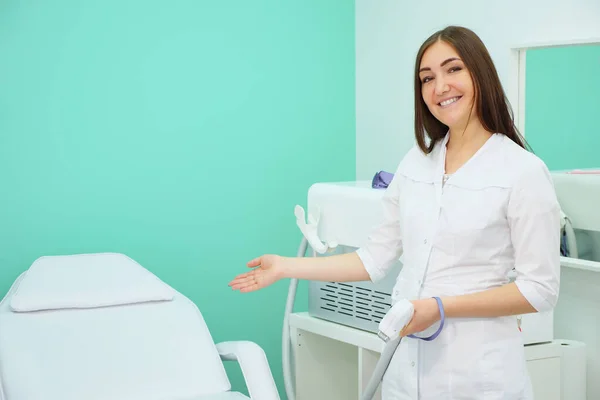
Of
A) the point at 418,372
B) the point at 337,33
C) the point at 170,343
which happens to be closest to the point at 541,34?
the point at 337,33

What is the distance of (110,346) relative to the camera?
6.13 ft

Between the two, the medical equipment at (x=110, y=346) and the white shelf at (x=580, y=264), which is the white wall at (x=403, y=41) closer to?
the white shelf at (x=580, y=264)

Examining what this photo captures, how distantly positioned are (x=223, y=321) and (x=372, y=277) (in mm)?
1272

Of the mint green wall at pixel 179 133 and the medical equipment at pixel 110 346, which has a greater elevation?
the mint green wall at pixel 179 133

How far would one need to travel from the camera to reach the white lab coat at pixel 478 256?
1.41 m

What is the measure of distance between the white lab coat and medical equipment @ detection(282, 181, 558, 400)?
584mm

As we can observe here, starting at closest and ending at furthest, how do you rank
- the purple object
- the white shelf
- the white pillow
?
1. the white pillow
2. the white shelf
3. the purple object

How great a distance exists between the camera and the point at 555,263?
4.66ft

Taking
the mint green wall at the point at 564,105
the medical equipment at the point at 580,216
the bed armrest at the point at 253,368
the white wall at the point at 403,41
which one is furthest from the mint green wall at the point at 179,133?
the medical equipment at the point at 580,216

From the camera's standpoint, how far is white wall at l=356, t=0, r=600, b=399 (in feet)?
7.19

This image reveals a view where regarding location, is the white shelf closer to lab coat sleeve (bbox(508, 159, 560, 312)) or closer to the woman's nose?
lab coat sleeve (bbox(508, 159, 560, 312))

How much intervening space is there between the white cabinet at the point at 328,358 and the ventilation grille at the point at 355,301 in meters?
0.05

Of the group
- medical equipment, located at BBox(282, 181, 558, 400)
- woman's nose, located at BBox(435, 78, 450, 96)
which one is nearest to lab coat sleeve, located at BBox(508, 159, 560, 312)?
woman's nose, located at BBox(435, 78, 450, 96)

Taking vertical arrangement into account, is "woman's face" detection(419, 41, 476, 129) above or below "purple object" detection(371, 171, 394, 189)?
above
